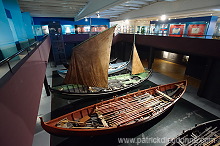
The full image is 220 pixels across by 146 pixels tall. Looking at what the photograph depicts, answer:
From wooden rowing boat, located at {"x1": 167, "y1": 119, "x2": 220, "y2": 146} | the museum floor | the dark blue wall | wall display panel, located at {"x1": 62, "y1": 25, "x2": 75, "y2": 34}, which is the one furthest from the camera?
wall display panel, located at {"x1": 62, "y1": 25, "x2": 75, "y2": 34}

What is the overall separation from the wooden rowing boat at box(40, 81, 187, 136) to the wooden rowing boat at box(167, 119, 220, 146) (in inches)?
58.7

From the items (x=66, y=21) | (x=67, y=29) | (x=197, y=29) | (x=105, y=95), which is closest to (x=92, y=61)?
(x=105, y=95)

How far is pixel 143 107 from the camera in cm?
682

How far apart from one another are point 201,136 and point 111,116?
14.5 ft

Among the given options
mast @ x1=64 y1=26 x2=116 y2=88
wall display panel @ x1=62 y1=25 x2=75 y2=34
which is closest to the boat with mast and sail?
mast @ x1=64 y1=26 x2=116 y2=88

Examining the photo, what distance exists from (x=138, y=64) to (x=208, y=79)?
18.3ft

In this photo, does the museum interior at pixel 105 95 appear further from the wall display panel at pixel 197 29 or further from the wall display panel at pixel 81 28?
the wall display panel at pixel 81 28

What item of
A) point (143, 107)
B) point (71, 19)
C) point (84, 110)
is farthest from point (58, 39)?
point (143, 107)

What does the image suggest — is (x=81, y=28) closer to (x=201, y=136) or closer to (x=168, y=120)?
(x=168, y=120)

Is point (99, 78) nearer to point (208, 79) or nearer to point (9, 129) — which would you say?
point (9, 129)

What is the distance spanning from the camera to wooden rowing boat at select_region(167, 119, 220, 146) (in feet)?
16.1

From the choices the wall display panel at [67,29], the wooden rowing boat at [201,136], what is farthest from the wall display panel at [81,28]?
the wooden rowing boat at [201,136]

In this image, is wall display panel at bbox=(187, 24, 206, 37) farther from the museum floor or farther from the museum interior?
the museum floor

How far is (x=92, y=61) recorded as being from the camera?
7.77 m
